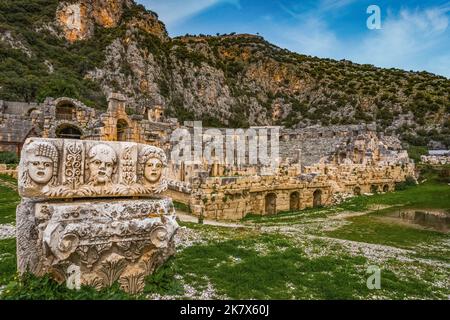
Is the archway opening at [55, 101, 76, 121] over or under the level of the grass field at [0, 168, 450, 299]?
over

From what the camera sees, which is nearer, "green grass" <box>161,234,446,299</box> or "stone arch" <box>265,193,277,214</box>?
"green grass" <box>161,234,446,299</box>

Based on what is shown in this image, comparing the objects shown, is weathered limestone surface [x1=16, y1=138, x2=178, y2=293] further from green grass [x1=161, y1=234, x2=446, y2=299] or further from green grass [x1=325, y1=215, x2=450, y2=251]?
green grass [x1=325, y1=215, x2=450, y2=251]

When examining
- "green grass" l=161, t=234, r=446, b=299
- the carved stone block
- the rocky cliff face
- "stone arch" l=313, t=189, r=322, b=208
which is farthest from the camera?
the rocky cliff face

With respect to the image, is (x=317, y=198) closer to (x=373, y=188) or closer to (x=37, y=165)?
(x=373, y=188)

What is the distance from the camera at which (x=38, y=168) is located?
434 cm

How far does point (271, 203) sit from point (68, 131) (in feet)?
59.7

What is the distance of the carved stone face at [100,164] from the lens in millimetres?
4695

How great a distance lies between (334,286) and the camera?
19.1ft

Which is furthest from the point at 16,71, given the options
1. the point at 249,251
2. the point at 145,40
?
the point at 249,251

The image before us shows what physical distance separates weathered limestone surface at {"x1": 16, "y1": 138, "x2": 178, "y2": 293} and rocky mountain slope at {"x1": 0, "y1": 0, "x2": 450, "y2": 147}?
37.1m

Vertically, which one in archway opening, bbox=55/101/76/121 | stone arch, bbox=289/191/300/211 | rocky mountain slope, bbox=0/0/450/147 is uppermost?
rocky mountain slope, bbox=0/0/450/147

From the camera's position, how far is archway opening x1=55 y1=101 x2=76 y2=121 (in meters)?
25.1

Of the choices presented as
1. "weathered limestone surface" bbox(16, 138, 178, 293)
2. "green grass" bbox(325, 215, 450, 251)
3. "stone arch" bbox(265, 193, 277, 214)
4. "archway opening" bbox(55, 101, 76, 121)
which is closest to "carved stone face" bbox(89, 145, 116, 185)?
"weathered limestone surface" bbox(16, 138, 178, 293)

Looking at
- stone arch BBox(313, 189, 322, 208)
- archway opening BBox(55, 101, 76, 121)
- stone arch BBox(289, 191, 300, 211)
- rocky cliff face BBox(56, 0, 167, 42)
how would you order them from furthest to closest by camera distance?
1. rocky cliff face BBox(56, 0, 167, 42)
2. archway opening BBox(55, 101, 76, 121)
3. stone arch BBox(313, 189, 322, 208)
4. stone arch BBox(289, 191, 300, 211)
